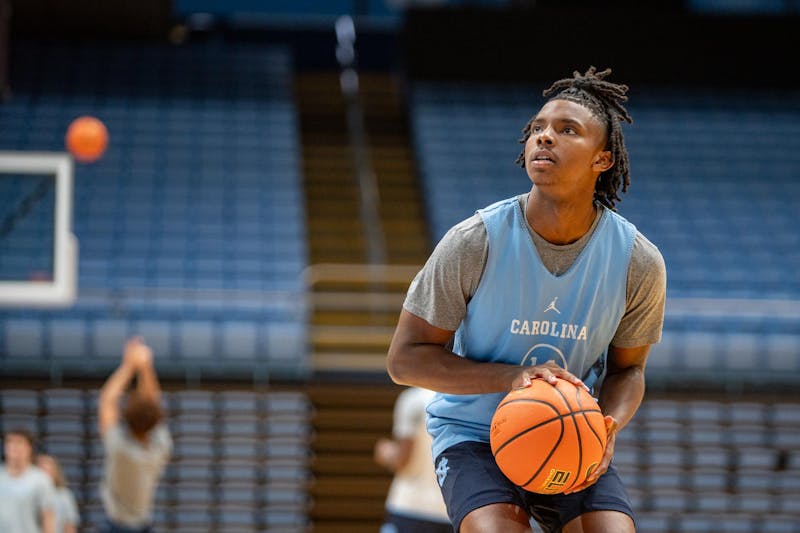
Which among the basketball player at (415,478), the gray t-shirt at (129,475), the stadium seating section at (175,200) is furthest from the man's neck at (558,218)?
the stadium seating section at (175,200)

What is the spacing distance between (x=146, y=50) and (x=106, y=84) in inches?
38.9

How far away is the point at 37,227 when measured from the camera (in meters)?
8.02

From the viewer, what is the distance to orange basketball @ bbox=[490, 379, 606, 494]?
2768 millimetres

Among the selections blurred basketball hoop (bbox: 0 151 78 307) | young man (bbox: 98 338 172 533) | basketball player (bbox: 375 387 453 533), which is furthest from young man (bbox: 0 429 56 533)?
basketball player (bbox: 375 387 453 533)

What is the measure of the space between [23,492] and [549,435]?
15.4 feet

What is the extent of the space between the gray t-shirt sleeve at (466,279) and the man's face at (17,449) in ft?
14.0

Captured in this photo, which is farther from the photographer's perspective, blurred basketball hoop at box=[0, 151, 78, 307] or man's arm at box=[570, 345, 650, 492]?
blurred basketball hoop at box=[0, 151, 78, 307]

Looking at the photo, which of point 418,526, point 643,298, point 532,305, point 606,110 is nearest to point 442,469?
point 532,305

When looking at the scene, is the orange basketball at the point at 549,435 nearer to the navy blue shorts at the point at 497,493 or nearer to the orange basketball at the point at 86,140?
the navy blue shorts at the point at 497,493

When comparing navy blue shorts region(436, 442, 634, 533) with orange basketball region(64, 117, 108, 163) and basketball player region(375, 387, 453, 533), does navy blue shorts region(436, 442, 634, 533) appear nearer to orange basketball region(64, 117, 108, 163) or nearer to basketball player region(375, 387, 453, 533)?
basketball player region(375, 387, 453, 533)

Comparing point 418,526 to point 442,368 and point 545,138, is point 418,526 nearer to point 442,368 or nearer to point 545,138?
point 442,368

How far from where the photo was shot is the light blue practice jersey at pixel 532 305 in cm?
302

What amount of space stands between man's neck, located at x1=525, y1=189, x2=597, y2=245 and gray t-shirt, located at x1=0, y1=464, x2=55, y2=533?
4.54 m

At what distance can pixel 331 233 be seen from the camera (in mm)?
12508
